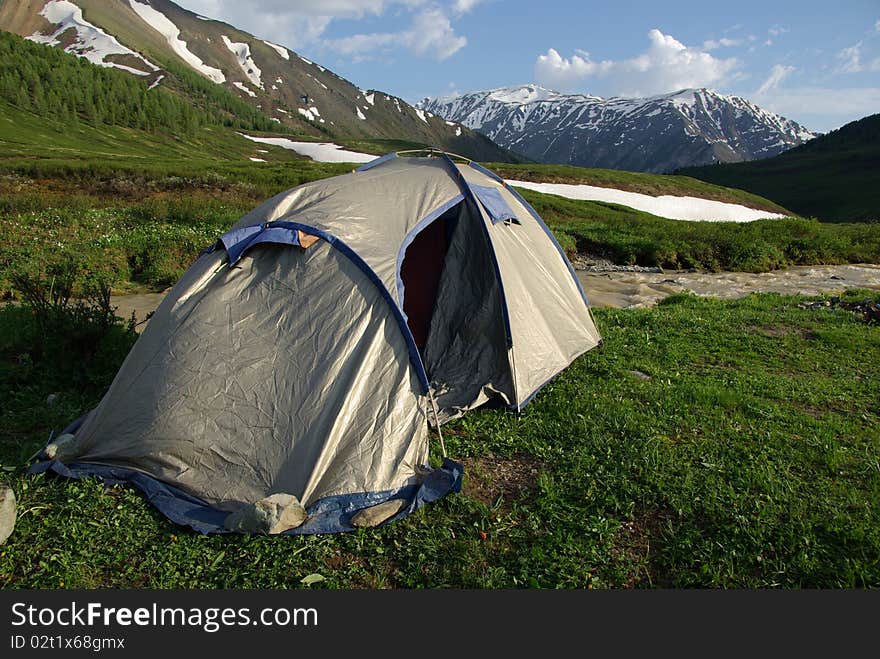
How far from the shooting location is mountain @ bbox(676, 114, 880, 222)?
82.8m

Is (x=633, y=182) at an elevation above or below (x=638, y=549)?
above

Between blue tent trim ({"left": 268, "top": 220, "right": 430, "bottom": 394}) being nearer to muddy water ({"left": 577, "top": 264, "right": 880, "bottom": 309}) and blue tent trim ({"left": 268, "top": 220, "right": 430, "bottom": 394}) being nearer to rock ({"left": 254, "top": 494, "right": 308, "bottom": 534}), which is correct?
rock ({"left": 254, "top": 494, "right": 308, "bottom": 534})

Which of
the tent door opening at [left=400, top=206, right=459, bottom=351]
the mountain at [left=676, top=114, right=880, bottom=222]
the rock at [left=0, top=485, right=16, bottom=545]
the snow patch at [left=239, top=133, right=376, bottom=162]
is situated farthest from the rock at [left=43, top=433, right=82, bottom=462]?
the mountain at [left=676, top=114, right=880, bottom=222]

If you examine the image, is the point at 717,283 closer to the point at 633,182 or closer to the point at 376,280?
the point at 376,280

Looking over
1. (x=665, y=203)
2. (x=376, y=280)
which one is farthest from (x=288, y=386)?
(x=665, y=203)

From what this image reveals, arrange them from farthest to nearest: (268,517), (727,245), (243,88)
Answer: (243,88) → (727,245) → (268,517)

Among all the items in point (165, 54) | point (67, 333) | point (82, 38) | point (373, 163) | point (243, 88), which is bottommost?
point (67, 333)

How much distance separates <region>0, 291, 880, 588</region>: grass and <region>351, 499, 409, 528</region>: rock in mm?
91

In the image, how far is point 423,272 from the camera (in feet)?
26.5

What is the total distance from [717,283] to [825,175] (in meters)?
109

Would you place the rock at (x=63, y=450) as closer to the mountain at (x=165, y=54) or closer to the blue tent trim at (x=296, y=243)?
the blue tent trim at (x=296, y=243)

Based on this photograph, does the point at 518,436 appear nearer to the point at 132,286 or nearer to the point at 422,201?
the point at 422,201

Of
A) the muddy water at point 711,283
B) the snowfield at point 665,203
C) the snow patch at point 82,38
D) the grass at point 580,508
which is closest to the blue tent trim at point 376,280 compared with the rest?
the grass at point 580,508

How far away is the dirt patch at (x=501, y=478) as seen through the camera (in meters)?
5.22
